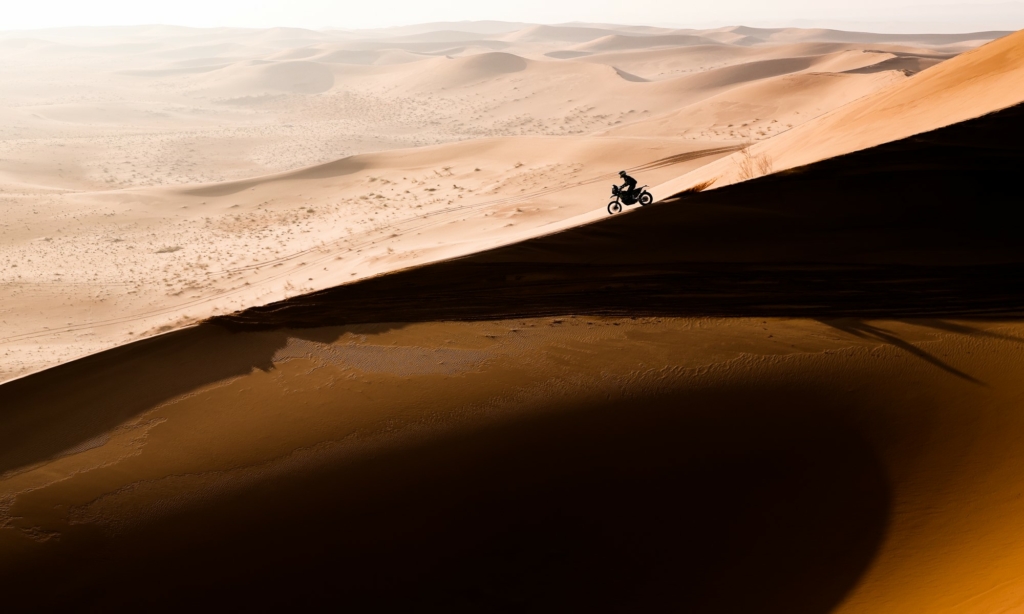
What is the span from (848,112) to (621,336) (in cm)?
634

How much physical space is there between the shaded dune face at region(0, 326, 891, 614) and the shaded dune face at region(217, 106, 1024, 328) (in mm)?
931

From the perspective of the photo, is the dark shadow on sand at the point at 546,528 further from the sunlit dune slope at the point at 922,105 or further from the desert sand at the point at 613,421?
the sunlit dune slope at the point at 922,105

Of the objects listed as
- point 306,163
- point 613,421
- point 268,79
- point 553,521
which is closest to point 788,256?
point 613,421

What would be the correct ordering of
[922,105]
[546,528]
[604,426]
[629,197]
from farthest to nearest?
[629,197]
[922,105]
[604,426]
[546,528]

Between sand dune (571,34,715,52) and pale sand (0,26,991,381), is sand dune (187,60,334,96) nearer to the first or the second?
pale sand (0,26,991,381)

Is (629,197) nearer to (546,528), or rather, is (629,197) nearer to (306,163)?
(546,528)

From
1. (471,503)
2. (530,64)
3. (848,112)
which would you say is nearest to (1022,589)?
(471,503)

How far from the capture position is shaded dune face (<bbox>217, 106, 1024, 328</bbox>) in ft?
16.4

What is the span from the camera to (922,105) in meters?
7.55

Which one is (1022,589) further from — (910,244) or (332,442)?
(332,442)

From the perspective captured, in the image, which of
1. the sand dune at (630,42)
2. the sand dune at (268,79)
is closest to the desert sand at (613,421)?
the sand dune at (268,79)

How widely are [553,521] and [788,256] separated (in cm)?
287

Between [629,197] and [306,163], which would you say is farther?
[306,163]

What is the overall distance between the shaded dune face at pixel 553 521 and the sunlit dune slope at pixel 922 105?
12.2 ft
